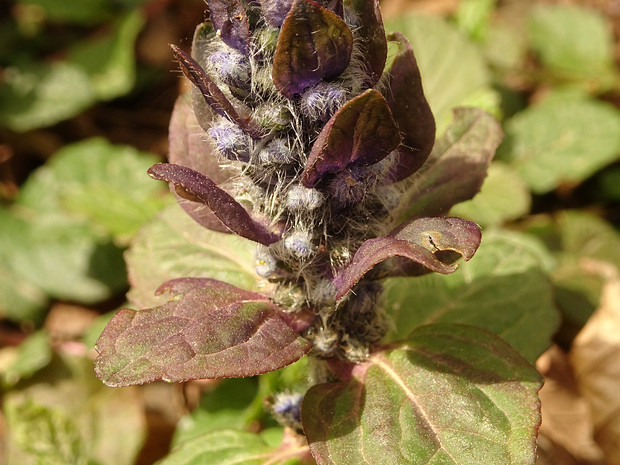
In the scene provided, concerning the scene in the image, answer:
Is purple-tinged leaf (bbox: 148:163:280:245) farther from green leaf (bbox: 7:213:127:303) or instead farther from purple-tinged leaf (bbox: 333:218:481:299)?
green leaf (bbox: 7:213:127:303)

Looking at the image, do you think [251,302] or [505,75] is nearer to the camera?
[251,302]

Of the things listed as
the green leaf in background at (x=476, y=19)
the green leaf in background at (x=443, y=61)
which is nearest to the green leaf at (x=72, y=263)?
the green leaf in background at (x=443, y=61)

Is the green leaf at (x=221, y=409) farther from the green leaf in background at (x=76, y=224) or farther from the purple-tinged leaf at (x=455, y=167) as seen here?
the purple-tinged leaf at (x=455, y=167)

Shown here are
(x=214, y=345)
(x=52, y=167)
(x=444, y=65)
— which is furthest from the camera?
(x=52, y=167)

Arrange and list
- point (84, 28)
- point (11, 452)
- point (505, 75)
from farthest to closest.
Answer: point (84, 28) < point (505, 75) < point (11, 452)

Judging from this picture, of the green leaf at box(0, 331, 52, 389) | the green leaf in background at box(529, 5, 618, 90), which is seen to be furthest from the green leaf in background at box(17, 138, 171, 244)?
the green leaf in background at box(529, 5, 618, 90)

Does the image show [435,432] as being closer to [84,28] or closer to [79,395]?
[79,395]

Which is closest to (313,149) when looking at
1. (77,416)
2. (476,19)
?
(77,416)

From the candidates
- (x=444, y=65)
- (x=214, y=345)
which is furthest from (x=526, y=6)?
(x=214, y=345)
